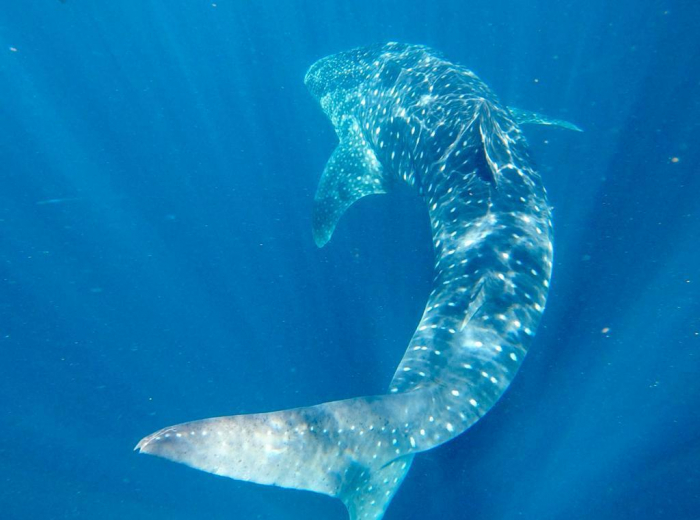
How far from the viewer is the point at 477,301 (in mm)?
4543

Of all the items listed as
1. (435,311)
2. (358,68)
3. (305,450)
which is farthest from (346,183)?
(305,450)

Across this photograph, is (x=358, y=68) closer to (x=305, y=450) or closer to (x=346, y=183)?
(x=346, y=183)

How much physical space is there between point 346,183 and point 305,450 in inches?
247

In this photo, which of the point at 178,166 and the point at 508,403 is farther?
the point at 178,166

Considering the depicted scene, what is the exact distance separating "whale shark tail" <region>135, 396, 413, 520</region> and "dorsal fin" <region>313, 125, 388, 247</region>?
5074 millimetres

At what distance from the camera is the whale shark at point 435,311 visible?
3178 mm

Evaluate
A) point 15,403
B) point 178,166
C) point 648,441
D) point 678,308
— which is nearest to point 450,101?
point 678,308

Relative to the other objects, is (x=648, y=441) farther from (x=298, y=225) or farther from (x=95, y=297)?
(x=95, y=297)

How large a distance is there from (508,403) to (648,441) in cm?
196

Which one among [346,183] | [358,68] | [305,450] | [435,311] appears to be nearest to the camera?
[305,450]

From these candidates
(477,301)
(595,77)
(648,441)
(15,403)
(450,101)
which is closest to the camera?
(477,301)

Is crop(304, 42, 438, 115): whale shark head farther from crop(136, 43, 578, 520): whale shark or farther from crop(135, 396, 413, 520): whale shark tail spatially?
crop(135, 396, 413, 520): whale shark tail

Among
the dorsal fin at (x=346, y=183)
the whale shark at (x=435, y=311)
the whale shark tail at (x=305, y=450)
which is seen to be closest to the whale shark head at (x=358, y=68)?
the whale shark at (x=435, y=311)

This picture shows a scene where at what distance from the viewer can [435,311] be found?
4.73m
